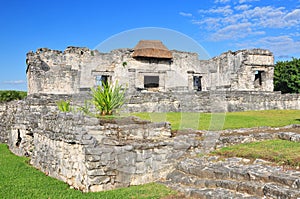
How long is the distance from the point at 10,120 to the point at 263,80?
766 inches

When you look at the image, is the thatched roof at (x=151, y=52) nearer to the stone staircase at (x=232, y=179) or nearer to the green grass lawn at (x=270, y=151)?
the green grass lawn at (x=270, y=151)

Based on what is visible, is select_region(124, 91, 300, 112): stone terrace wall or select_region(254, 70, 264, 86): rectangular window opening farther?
select_region(254, 70, 264, 86): rectangular window opening

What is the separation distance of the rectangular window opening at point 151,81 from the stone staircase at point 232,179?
20.3m

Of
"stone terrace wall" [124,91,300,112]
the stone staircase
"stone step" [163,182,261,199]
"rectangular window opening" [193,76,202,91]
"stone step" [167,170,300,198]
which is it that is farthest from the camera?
"rectangular window opening" [193,76,202,91]

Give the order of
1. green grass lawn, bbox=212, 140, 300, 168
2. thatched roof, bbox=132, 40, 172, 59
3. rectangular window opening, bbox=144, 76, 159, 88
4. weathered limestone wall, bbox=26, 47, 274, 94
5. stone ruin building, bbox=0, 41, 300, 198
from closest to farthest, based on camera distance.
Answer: stone ruin building, bbox=0, 41, 300, 198 → green grass lawn, bbox=212, 140, 300, 168 → weathered limestone wall, bbox=26, 47, 274, 94 → thatched roof, bbox=132, 40, 172, 59 → rectangular window opening, bbox=144, 76, 159, 88

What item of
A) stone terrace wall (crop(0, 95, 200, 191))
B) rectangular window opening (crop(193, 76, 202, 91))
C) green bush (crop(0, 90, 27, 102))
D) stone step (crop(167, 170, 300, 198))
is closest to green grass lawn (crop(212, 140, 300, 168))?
stone terrace wall (crop(0, 95, 200, 191))

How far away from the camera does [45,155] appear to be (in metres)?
7.91

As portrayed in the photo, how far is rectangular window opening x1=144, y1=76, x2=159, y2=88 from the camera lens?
27.0 metres

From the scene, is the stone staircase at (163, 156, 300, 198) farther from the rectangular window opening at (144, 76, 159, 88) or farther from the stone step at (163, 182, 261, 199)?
the rectangular window opening at (144, 76, 159, 88)

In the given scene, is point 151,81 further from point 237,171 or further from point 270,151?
point 237,171

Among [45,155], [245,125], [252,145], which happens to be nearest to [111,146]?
[45,155]

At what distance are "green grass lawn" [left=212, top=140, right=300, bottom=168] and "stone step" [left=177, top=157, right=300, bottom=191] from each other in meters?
0.33

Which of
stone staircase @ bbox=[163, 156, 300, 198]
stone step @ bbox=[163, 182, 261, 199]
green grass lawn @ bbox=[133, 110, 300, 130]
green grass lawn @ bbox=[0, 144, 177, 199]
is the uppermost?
green grass lawn @ bbox=[133, 110, 300, 130]

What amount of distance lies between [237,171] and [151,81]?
72.5 ft
